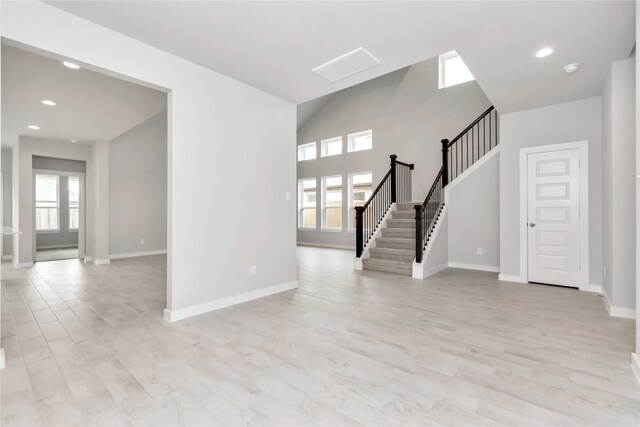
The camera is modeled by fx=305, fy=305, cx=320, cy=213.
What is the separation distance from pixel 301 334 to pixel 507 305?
2.52 m

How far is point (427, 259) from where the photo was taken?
5.24 m

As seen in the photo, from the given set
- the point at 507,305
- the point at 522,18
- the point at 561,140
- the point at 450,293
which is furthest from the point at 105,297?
the point at 561,140

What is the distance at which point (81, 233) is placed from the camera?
723 centimetres

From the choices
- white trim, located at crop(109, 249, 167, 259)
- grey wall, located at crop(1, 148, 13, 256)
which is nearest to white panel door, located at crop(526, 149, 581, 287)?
white trim, located at crop(109, 249, 167, 259)

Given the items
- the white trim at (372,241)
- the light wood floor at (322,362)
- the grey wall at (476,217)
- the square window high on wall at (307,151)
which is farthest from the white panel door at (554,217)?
the square window high on wall at (307,151)

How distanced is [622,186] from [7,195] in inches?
456

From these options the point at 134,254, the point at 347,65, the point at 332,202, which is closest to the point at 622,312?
the point at 347,65

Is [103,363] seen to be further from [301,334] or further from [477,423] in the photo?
[477,423]

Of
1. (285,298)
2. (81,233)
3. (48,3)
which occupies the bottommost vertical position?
(285,298)

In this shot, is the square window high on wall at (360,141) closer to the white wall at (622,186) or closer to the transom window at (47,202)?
the white wall at (622,186)

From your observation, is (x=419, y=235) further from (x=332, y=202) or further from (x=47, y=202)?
(x=47, y=202)

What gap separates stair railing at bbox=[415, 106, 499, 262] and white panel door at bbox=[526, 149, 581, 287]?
1540mm

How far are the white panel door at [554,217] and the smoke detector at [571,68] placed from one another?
145 centimetres

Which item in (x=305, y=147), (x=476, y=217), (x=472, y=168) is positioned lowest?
(x=476, y=217)
